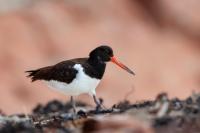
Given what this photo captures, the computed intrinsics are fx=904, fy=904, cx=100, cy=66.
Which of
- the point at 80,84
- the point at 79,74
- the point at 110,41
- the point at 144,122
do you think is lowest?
the point at 144,122

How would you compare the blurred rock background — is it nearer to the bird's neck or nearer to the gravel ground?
the bird's neck

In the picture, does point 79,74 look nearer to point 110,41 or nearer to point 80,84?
point 80,84

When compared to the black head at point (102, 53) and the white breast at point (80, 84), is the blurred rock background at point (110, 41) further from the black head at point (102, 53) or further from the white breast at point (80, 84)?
the white breast at point (80, 84)

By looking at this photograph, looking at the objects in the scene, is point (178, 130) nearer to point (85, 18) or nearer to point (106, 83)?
point (106, 83)

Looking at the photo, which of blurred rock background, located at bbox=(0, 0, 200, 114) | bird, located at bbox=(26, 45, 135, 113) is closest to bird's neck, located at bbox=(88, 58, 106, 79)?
bird, located at bbox=(26, 45, 135, 113)

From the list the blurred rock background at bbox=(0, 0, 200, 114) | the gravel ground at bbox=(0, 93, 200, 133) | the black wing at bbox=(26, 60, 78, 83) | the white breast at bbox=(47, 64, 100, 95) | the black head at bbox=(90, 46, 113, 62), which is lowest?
the gravel ground at bbox=(0, 93, 200, 133)

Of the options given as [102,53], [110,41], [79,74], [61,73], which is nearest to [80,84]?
[79,74]
